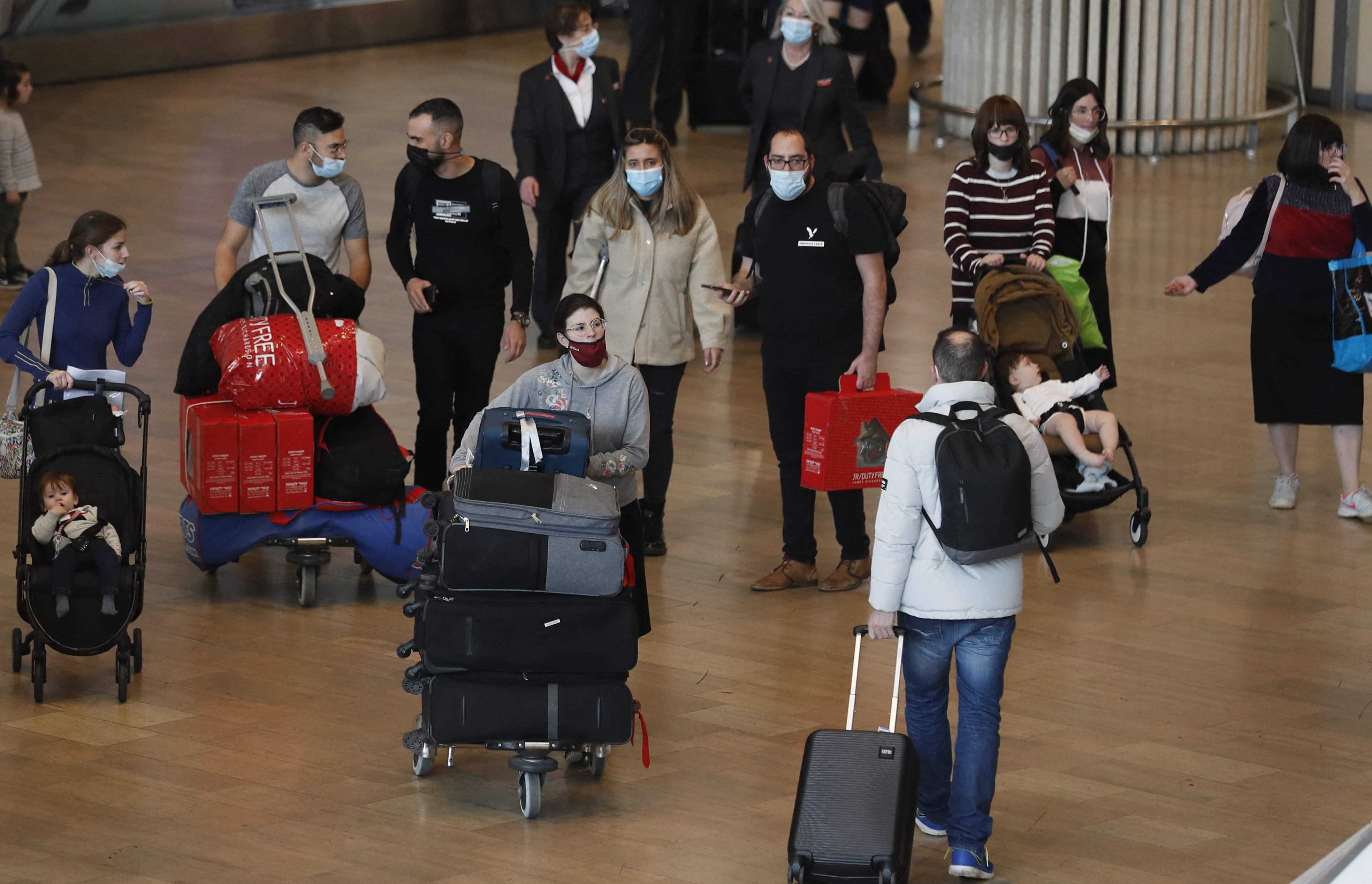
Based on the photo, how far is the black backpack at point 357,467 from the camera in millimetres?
7422

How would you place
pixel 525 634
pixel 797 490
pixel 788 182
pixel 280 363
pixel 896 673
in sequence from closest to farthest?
pixel 896 673
pixel 525 634
pixel 280 363
pixel 788 182
pixel 797 490

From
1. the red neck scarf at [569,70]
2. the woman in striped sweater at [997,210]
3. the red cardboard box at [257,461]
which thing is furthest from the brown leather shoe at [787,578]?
the red neck scarf at [569,70]

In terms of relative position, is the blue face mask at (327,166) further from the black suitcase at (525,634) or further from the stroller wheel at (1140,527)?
the stroller wheel at (1140,527)

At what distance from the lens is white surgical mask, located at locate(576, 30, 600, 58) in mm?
10508

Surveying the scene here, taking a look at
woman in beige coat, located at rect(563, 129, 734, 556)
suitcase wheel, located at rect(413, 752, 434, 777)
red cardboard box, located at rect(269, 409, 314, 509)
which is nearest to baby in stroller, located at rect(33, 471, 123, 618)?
red cardboard box, located at rect(269, 409, 314, 509)

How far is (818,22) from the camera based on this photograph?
1079cm

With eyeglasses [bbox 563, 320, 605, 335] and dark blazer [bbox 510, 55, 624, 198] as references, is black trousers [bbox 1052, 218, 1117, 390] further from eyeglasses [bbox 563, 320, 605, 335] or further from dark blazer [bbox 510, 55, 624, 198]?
eyeglasses [bbox 563, 320, 605, 335]

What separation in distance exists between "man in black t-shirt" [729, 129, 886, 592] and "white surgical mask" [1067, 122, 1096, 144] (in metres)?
1.70

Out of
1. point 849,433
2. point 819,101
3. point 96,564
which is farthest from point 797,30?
point 96,564

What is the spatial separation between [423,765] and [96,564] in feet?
4.70

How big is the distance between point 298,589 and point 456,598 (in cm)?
210

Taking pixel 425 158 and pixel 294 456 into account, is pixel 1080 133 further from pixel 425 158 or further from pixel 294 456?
pixel 294 456

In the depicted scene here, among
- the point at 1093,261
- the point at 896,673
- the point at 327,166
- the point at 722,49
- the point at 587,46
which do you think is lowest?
the point at 896,673

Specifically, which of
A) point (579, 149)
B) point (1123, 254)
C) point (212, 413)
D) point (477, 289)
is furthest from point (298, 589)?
point (1123, 254)
